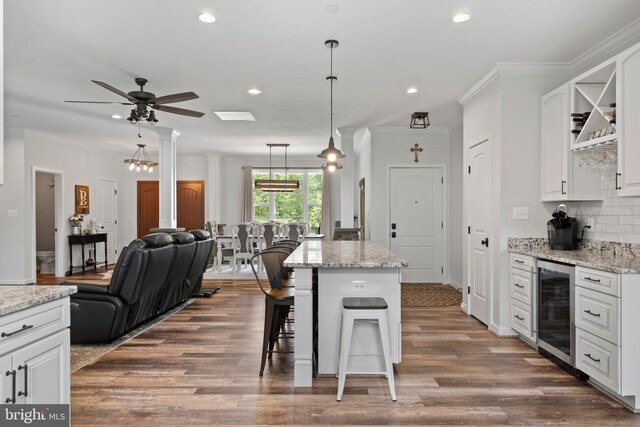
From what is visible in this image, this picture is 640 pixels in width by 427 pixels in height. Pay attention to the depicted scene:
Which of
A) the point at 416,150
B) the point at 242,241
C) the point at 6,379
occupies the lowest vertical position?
the point at 6,379

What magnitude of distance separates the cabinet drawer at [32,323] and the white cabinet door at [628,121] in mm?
3531

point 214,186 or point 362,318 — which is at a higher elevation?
point 214,186

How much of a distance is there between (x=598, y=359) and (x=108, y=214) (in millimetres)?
9780

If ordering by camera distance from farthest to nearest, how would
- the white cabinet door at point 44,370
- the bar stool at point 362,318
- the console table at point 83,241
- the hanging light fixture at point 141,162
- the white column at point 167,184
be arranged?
the console table at point 83,241 < the hanging light fixture at point 141,162 < the white column at point 167,184 < the bar stool at point 362,318 < the white cabinet door at point 44,370

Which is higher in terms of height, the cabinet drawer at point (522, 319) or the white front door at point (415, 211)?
the white front door at point (415, 211)

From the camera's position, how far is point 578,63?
3947mm

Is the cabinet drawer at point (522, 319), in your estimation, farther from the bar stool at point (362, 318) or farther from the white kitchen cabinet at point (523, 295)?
the bar stool at point (362, 318)

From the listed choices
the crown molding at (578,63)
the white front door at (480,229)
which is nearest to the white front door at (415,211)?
the white front door at (480,229)

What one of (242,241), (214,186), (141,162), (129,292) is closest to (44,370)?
(129,292)

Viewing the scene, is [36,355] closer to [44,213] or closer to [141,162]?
[141,162]

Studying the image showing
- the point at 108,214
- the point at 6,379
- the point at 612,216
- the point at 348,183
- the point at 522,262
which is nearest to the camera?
the point at 6,379

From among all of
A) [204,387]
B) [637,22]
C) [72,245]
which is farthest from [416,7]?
[72,245]

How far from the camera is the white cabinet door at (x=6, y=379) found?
1.58 m

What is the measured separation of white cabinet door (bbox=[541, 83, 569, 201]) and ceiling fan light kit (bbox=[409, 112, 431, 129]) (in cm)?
207
